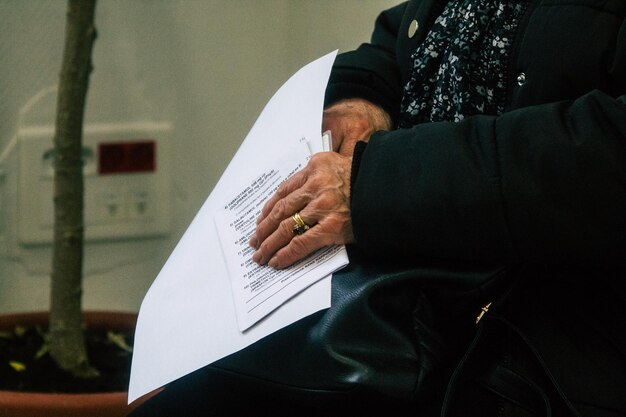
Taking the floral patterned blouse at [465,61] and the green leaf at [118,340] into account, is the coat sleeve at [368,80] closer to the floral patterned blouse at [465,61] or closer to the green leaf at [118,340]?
the floral patterned blouse at [465,61]

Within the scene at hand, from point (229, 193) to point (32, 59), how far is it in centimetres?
105

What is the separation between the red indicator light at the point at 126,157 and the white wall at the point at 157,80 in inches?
2.0

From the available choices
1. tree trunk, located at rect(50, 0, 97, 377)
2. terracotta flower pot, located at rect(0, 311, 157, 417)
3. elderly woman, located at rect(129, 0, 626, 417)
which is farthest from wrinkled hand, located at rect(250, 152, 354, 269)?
tree trunk, located at rect(50, 0, 97, 377)

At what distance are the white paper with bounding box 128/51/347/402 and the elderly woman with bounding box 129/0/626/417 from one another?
0.02 metres

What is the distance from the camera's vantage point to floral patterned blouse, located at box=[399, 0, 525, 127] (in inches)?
29.3

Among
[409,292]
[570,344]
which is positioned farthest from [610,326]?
[409,292]

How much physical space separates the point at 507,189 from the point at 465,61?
21cm

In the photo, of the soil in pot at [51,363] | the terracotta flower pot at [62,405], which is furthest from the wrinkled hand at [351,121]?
the soil in pot at [51,363]

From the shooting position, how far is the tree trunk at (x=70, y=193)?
50.4 inches

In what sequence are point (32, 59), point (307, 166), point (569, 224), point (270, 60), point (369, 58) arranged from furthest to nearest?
1. point (270, 60)
2. point (32, 59)
3. point (369, 58)
4. point (307, 166)
5. point (569, 224)

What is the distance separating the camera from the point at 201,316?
2.33ft

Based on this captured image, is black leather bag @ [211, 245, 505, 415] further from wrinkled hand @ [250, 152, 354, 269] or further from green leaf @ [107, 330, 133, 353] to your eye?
green leaf @ [107, 330, 133, 353]

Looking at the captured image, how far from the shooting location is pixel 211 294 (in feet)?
2.36

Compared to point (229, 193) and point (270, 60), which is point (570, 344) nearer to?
point (229, 193)
